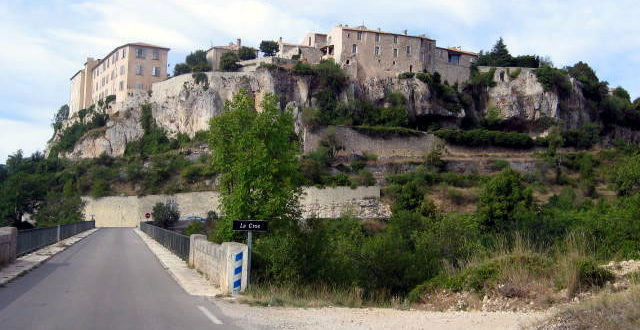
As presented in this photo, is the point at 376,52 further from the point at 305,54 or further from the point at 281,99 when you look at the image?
the point at 281,99

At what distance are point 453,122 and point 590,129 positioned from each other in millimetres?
19636

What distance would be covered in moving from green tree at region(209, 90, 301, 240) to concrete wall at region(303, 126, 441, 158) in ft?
174

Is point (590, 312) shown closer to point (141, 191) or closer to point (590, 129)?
point (141, 191)

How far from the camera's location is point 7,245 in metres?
18.3

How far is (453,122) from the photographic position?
8725 cm

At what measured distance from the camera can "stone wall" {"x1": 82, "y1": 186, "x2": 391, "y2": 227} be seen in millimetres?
64812

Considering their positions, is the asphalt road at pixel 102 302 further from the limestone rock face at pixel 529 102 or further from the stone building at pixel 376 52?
the limestone rock face at pixel 529 102

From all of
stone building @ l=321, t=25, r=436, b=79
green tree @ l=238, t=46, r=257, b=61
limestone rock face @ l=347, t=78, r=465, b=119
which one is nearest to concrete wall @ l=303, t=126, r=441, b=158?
limestone rock face @ l=347, t=78, r=465, b=119

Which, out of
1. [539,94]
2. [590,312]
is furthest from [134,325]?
[539,94]

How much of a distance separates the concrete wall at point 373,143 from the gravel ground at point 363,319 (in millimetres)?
65307

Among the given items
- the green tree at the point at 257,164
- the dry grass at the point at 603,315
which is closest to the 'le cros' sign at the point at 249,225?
the green tree at the point at 257,164

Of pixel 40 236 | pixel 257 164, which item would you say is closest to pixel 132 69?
pixel 40 236

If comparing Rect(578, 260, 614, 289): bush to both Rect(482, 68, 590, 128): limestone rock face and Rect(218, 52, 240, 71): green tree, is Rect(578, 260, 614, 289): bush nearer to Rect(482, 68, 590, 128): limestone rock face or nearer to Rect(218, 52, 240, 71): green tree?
Rect(482, 68, 590, 128): limestone rock face

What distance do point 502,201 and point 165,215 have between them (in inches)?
1324
